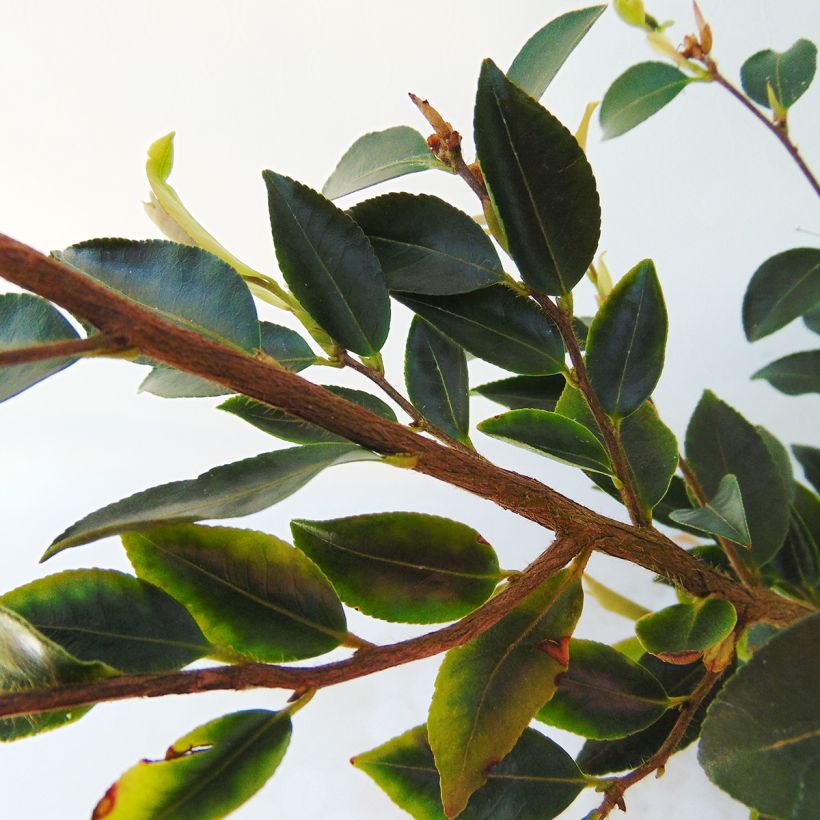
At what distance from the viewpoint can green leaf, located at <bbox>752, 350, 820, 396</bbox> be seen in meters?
0.85

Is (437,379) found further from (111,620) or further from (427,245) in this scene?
(111,620)

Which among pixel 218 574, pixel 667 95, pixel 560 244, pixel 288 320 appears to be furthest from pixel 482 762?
pixel 288 320

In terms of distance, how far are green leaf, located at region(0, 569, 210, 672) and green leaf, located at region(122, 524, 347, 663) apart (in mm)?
16

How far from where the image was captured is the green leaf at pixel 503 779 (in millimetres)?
486

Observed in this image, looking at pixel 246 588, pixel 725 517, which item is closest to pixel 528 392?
pixel 725 517

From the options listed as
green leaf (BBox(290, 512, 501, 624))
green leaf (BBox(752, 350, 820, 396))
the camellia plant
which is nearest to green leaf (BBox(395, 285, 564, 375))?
the camellia plant

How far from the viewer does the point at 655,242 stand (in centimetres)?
139

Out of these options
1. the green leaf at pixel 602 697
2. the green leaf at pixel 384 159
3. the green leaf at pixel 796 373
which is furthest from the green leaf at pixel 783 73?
the green leaf at pixel 602 697

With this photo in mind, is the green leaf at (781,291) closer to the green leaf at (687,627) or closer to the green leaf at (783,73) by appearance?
the green leaf at (783,73)

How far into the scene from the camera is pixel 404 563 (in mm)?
429

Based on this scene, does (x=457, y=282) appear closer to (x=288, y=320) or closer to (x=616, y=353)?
(x=616, y=353)

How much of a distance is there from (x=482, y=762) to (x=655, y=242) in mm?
1124

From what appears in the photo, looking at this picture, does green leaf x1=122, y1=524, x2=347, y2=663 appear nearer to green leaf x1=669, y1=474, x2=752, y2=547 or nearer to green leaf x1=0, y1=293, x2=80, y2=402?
green leaf x1=0, y1=293, x2=80, y2=402

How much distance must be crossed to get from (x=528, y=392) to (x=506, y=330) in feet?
0.58
